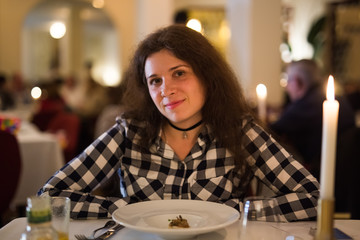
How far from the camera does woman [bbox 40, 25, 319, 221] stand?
4.39ft

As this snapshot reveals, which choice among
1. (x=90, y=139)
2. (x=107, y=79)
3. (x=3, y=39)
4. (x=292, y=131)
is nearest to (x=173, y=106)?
(x=292, y=131)

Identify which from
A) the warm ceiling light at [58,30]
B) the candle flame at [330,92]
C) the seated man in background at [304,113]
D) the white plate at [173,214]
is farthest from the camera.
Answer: the warm ceiling light at [58,30]

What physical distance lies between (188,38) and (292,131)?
2.29 m

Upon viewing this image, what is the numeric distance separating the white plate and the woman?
169 millimetres

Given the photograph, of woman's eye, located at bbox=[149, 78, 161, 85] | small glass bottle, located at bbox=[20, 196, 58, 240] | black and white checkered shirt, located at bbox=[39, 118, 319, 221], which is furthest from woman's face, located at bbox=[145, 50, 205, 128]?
small glass bottle, located at bbox=[20, 196, 58, 240]

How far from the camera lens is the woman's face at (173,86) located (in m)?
1.34

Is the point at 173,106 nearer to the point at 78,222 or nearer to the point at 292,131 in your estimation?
the point at 78,222

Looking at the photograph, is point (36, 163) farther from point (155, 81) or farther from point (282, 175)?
point (282, 175)

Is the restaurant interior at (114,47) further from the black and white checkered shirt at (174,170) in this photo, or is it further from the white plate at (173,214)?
the white plate at (173,214)

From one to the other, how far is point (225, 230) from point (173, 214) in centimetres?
14

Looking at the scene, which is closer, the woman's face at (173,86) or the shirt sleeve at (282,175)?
the shirt sleeve at (282,175)

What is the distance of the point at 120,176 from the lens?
1450 millimetres

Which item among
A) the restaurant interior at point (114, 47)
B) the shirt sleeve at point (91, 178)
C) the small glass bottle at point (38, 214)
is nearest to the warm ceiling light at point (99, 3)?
the restaurant interior at point (114, 47)

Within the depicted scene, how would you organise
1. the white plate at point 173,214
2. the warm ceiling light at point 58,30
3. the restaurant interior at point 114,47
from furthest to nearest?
1. the warm ceiling light at point 58,30
2. the restaurant interior at point 114,47
3. the white plate at point 173,214
